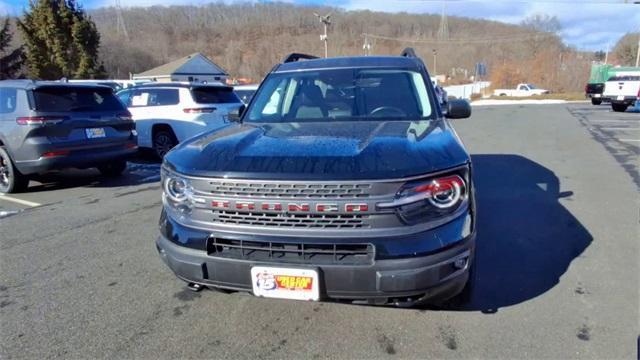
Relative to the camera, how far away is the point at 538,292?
3180 millimetres

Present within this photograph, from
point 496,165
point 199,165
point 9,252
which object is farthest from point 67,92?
point 496,165

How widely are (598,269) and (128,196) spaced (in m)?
5.88

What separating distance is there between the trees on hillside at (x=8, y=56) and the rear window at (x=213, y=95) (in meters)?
35.3

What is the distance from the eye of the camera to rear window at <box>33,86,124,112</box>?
20.4 feet

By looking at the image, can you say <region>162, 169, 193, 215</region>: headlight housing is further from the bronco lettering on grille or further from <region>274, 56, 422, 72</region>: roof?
<region>274, 56, 422, 72</region>: roof

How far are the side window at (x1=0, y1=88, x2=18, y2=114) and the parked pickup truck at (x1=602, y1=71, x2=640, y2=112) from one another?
76.2ft

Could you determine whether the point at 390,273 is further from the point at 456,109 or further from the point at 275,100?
the point at 275,100

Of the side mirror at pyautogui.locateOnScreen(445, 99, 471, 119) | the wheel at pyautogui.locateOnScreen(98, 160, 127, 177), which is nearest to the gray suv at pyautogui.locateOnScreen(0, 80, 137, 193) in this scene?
the wheel at pyautogui.locateOnScreen(98, 160, 127, 177)

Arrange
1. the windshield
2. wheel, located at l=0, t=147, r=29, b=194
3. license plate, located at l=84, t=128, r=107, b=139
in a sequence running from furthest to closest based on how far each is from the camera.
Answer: license plate, located at l=84, t=128, r=107, b=139
wheel, located at l=0, t=147, r=29, b=194
the windshield

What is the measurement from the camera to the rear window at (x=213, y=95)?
9.38m

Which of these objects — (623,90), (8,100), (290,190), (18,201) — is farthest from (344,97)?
(623,90)

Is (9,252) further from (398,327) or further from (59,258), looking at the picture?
(398,327)

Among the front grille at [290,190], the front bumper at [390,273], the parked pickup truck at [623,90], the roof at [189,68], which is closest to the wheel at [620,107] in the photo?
the parked pickup truck at [623,90]

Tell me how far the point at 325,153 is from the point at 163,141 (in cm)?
816
